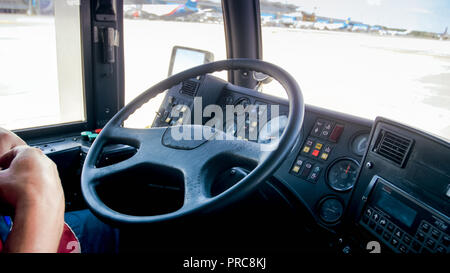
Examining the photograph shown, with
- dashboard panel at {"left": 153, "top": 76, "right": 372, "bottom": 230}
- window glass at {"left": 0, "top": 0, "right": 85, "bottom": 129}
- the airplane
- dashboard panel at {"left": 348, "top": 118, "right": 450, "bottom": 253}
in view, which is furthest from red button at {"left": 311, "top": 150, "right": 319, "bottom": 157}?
the airplane

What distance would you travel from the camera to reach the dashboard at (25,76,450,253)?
3.32 ft

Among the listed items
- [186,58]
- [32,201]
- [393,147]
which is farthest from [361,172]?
[186,58]

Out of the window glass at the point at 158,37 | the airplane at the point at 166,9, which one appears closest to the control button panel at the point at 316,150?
the window glass at the point at 158,37

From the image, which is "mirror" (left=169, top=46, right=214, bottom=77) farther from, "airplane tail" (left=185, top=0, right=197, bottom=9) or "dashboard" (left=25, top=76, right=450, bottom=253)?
"airplane tail" (left=185, top=0, right=197, bottom=9)

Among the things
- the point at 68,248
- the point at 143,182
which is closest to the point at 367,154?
the point at 143,182

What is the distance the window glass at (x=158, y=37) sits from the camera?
252 centimetres

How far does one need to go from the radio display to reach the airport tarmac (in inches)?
13.2

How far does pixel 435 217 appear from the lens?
99cm

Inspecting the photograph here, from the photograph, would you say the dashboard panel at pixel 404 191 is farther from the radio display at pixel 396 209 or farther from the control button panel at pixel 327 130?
the control button panel at pixel 327 130

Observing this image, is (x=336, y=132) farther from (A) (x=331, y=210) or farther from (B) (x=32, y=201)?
(B) (x=32, y=201)

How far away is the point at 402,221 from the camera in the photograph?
1.06 m
